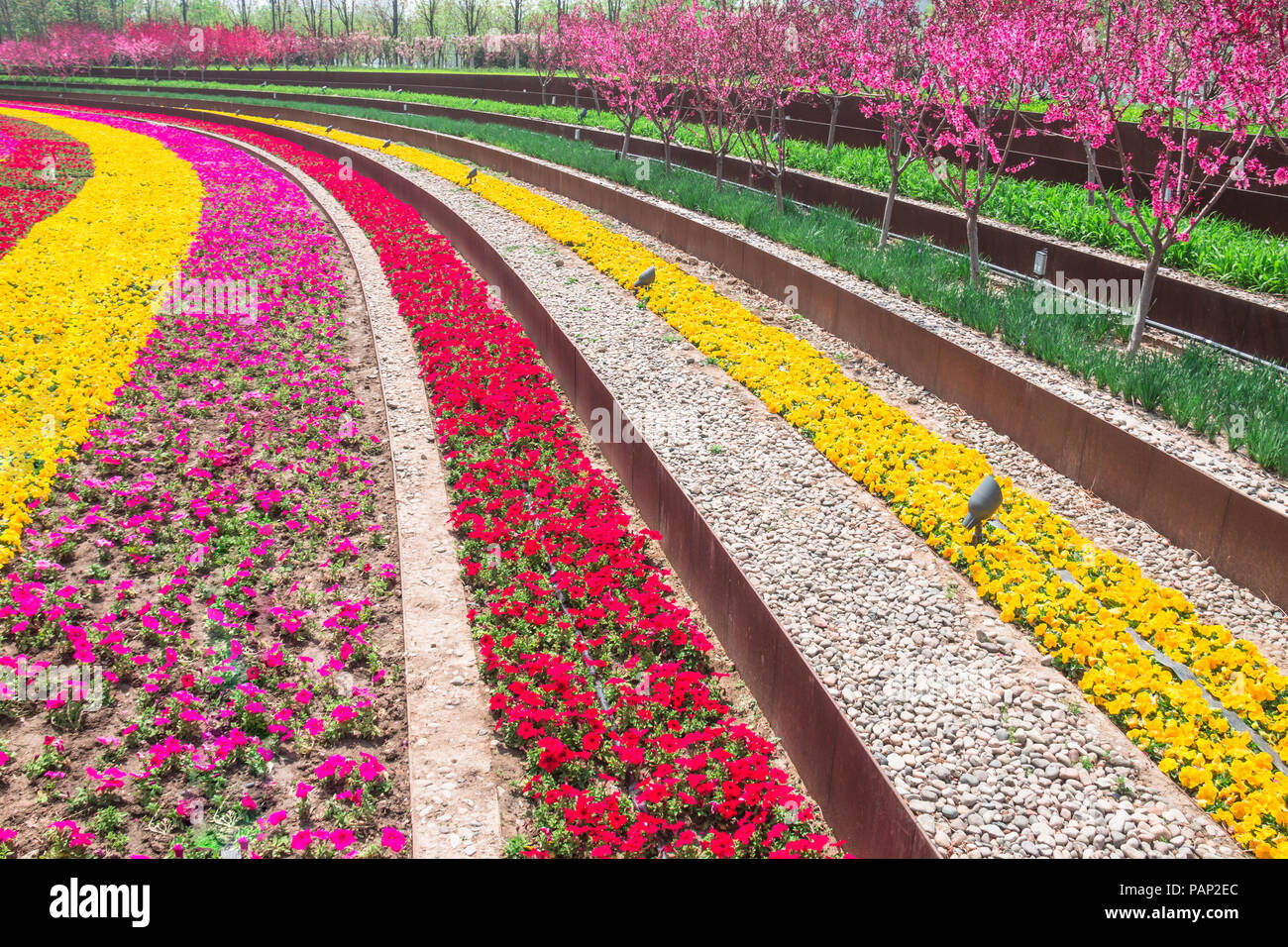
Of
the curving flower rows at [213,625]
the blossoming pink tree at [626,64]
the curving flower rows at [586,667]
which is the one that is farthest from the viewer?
the blossoming pink tree at [626,64]

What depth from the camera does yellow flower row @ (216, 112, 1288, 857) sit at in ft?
13.6

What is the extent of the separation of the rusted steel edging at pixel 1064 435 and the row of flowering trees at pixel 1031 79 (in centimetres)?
164

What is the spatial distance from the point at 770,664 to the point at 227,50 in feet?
226

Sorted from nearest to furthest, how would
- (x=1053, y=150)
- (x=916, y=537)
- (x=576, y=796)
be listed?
(x=576, y=796) < (x=916, y=537) < (x=1053, y=150)

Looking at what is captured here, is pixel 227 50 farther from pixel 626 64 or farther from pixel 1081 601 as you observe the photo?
pixel 1081 601

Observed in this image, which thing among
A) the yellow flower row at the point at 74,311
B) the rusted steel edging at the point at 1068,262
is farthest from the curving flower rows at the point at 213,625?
the rusted steel edging at the point at 1068,262

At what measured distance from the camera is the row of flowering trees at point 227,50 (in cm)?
6078

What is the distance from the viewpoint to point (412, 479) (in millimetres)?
7344

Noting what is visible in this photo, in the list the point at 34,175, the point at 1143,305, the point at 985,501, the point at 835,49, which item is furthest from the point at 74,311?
the point at 34,175

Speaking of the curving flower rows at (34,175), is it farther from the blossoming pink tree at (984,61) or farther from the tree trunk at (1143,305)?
the tree trunk at (1143,305)

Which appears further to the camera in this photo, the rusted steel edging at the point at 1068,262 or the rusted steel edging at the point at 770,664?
the rusted steel edging at the point at 1068,262
